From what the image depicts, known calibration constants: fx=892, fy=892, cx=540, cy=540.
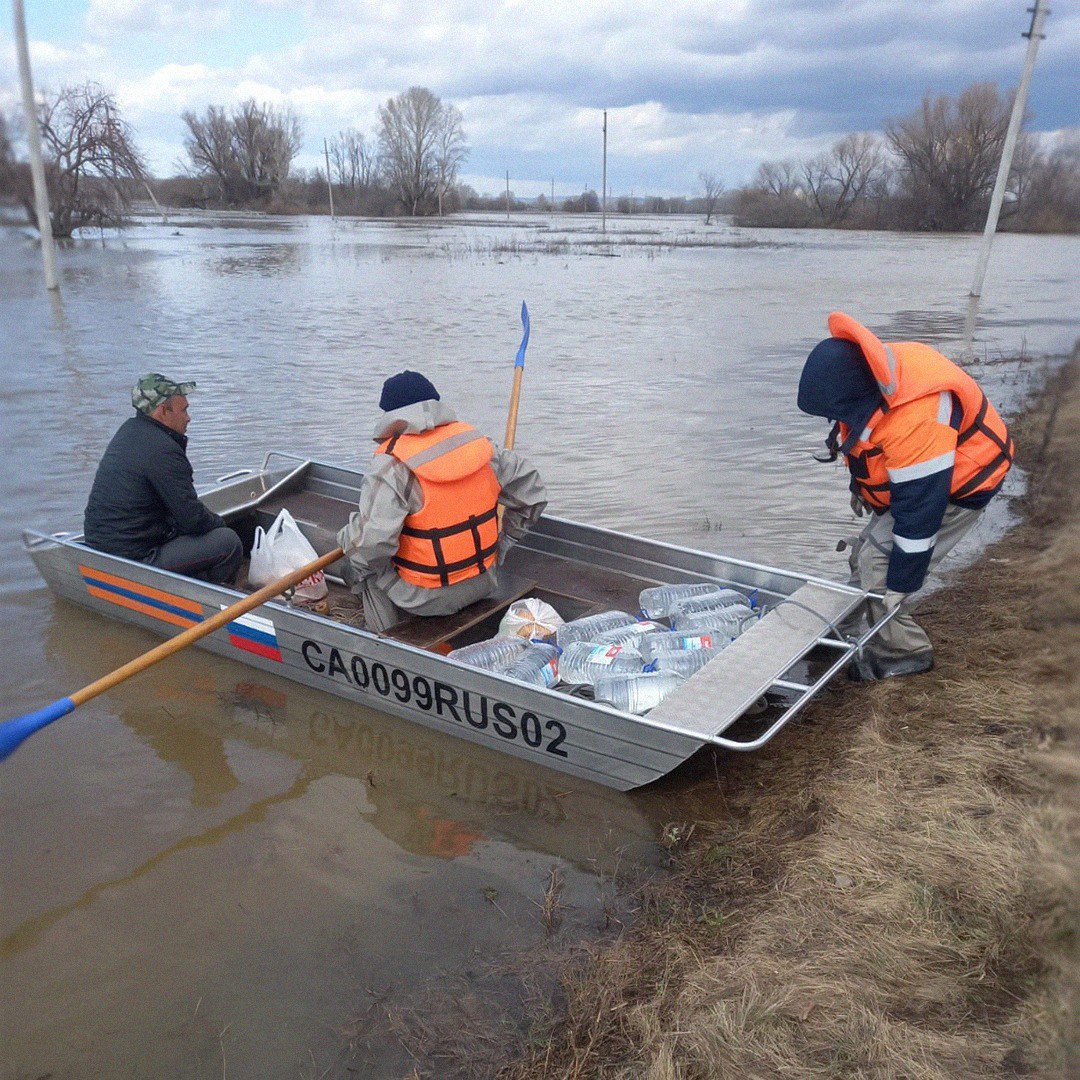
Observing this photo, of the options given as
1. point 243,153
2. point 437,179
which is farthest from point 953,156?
point 437,179

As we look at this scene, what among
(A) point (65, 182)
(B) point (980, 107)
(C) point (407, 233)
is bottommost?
(C) point (407, 233)

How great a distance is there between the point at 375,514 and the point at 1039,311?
1764cm

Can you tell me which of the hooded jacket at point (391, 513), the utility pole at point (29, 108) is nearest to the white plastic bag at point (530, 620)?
the hooded jacket at point (391, 513)

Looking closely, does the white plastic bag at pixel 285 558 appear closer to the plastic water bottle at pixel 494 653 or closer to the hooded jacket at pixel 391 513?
the hooded jacket at pixel 391 513

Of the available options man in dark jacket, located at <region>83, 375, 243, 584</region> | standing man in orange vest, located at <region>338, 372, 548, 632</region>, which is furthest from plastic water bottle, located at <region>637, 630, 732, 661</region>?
man in dark jacket, located at <region>83, 375, 243, 584</region>

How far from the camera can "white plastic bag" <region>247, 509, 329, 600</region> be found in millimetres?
5504

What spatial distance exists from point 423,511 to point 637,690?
4.35ft

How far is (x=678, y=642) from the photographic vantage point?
172 inches

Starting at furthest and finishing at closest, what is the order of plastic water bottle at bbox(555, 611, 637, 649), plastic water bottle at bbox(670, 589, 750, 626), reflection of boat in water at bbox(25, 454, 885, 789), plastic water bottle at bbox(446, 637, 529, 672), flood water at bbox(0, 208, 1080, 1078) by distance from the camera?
plastic water bottle at bbox(670, 589, 750, 626), plastic water bottle at bbox(555, 611, 637, 649), plastic water bottle at bbox(446, 637, 529, 672), reflection of boat in water at bbox(25, 454, 885, 789), flood water at bbox(0, 208, 1080, 1078)

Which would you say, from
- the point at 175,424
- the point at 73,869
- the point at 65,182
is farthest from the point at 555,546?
the point at 65,182

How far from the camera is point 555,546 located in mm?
5695

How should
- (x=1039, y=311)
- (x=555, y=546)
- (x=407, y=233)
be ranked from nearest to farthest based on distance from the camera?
(x=555, y=546)
(x=1039, y=311)
(x=407, y=233)

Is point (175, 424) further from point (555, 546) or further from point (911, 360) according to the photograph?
point (911, 360)

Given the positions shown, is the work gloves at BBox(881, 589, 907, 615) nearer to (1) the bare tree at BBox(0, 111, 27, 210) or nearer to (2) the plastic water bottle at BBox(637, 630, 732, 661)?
(2) the plastic water bottle at BBox(637, 630, 732, 661)
